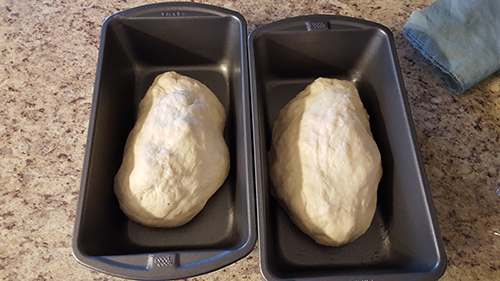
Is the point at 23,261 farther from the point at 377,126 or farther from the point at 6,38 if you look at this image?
the point at 377,126

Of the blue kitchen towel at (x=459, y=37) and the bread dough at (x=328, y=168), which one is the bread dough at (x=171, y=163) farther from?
the blue kitchen towel at (x=459, y=37)

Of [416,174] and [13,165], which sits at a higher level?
[416,174]

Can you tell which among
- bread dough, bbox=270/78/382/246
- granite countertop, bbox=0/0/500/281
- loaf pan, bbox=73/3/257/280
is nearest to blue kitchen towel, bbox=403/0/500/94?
granite countertop, bbox=0/0/500/281

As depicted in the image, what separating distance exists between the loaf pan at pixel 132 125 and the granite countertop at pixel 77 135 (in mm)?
63

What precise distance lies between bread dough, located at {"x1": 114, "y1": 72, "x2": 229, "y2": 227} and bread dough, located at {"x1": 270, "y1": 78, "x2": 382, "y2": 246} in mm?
123

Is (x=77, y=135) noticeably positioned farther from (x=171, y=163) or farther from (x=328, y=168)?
(x=328, y=168)

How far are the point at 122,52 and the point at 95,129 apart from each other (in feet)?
0.76

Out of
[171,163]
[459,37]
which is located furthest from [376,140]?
[171,163]

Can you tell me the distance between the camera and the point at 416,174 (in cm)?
74

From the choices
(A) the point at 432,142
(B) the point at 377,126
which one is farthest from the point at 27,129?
(A) the point at 432,142

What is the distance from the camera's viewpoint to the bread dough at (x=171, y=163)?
766mm

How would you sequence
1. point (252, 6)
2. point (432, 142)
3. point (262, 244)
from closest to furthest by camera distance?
point (262, 244) → point (432, 142) → point (252, 6)

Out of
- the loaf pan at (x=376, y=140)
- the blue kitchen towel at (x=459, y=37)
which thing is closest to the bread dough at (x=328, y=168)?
the loaf pan at (x=376, y=140)

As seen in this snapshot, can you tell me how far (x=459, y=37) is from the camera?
0.93 meters
